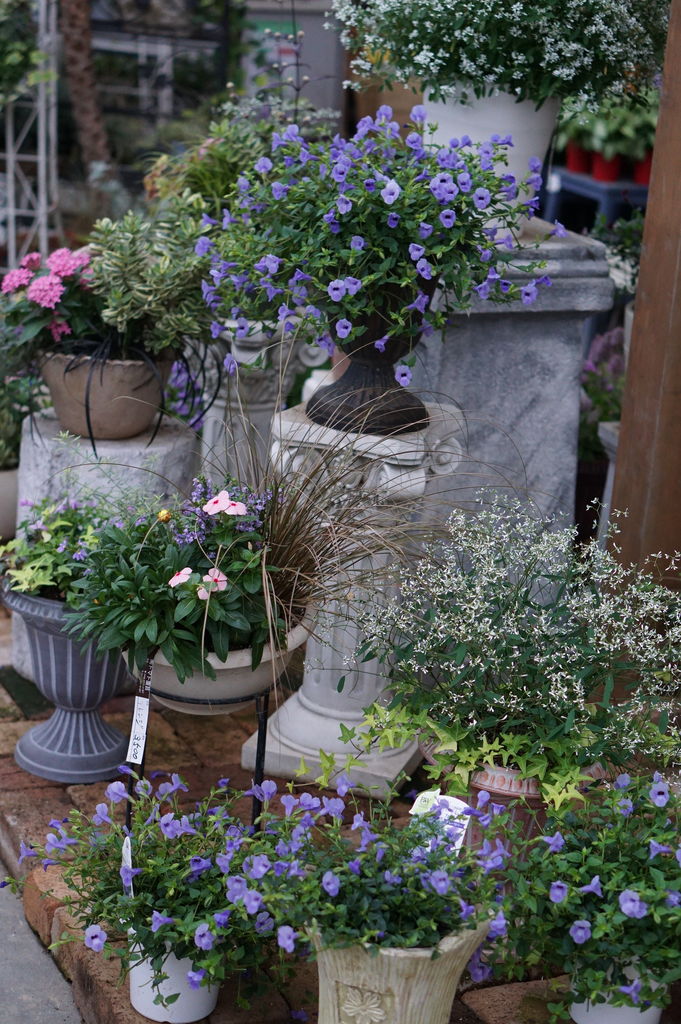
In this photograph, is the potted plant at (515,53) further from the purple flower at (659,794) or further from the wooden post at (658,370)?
the purple flower at (659,794)

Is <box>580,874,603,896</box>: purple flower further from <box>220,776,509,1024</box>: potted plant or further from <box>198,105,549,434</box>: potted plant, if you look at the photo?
<box>198,105,549,434</box>: potted plant

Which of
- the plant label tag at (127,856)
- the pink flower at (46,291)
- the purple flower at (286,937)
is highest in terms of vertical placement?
the pink flower at (46,291)

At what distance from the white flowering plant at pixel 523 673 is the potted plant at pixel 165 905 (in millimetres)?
463

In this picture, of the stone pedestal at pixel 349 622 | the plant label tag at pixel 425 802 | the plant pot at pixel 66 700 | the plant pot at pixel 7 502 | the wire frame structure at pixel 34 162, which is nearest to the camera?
the plant label tag at pixel 425 802

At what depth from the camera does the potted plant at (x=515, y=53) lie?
2996 millimetres

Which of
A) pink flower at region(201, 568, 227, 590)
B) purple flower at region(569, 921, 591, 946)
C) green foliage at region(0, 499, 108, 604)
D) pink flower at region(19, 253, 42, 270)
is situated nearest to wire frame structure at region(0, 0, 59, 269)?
pink flower at region(19, 253, 42, 270)

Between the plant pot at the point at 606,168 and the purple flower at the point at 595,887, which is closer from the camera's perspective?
the purple flower at the point at 595,887

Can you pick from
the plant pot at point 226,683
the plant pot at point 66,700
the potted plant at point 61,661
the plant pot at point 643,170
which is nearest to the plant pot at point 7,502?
the potted plant at point 61,661

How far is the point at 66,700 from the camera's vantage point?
3.19m

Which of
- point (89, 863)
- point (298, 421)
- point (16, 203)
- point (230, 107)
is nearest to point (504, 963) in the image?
point (89, 863)

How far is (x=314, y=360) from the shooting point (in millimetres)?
4016

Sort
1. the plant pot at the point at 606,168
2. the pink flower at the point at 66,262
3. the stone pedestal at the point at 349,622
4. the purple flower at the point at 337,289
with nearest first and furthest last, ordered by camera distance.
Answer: the purple flower at the point at 337,289 < the stone pedestal at the point at 349,622 < the pink flower at the point at 66,262 < the plant pot at the point at 606,168

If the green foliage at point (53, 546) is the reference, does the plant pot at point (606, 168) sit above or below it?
above

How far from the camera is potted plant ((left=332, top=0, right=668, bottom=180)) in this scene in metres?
3.00
